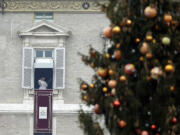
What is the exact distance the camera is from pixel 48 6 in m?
32.5

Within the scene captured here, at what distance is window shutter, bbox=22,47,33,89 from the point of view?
32.0 m

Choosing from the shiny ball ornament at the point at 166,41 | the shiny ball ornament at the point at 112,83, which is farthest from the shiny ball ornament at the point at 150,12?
the shiny ball ornament at the point at 112,83

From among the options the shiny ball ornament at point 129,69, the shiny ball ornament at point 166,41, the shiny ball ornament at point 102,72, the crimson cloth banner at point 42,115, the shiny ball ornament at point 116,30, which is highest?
the shiny ball ornament at point 116,30

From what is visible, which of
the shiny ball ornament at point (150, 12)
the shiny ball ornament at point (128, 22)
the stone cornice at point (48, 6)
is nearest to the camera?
the shiny ball ornament at point (150, 12)

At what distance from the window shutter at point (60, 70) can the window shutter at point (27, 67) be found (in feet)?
3.94

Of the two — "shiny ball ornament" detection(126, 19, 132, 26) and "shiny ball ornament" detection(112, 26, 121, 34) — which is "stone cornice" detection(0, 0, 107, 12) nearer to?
"shiny ball ornament" detection(126, 19, 132, 26)

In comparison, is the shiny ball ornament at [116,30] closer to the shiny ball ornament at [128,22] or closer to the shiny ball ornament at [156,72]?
the shiny ball ornament at [128,22]

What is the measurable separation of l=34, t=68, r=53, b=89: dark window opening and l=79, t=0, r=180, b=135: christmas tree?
1896 cm

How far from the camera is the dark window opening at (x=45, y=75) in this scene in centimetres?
3238

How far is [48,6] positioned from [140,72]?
2017 cm

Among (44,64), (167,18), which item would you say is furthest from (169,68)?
(44,64)

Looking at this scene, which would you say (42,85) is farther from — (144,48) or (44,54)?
(144,48)

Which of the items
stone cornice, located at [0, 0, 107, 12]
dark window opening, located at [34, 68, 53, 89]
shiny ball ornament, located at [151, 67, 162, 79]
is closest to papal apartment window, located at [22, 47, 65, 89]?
dark window opening, located at [34, 68, 53, 89]

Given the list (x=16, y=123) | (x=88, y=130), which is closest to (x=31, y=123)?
(x=16, y=123)
